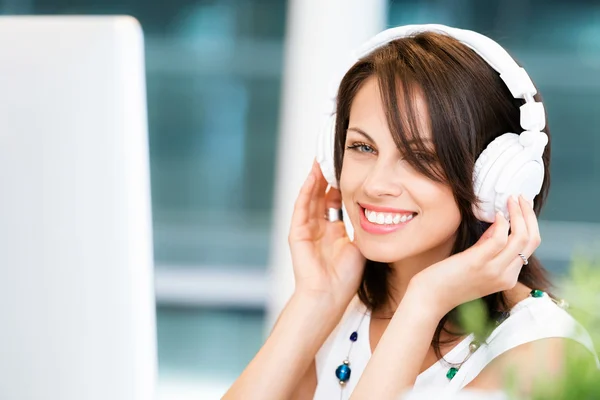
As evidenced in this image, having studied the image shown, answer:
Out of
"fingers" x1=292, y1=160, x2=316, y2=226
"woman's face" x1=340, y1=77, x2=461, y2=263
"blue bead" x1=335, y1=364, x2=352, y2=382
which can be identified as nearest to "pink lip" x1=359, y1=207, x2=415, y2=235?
"woman's face" x1=340, y1=77, x2=461, y2=263

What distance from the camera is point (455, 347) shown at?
4.76 feet

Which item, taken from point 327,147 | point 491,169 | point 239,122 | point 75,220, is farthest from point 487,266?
Answer: point 239,122

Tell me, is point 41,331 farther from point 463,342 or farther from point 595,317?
point 463,342

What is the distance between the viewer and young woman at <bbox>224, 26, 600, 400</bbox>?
1.26 metres

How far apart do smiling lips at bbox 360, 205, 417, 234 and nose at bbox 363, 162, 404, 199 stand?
0.03 meters

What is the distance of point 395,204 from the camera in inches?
52.8

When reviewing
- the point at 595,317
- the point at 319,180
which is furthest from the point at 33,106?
the point at 319,180

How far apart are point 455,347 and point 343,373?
0.24 meters

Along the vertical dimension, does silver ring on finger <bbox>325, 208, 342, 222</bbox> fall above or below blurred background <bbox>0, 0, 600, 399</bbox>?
above

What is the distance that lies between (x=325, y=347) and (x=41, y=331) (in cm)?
91

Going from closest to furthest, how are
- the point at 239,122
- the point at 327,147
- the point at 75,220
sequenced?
the point at 75,220 < the point at 327,147 < the point at 239,122

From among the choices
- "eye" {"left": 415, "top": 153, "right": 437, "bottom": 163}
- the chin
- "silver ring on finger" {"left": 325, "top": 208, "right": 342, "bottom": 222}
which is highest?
"eye" {"left": 415, "top": 153, "right": 437, "bottom": 163}

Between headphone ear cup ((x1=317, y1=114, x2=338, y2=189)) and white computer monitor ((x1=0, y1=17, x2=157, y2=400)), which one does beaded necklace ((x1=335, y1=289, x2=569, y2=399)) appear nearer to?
headphone ear cup ((x1=317, y1=114, x2=338, y2=189))

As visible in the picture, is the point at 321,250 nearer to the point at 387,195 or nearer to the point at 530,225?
the point at 387,195
